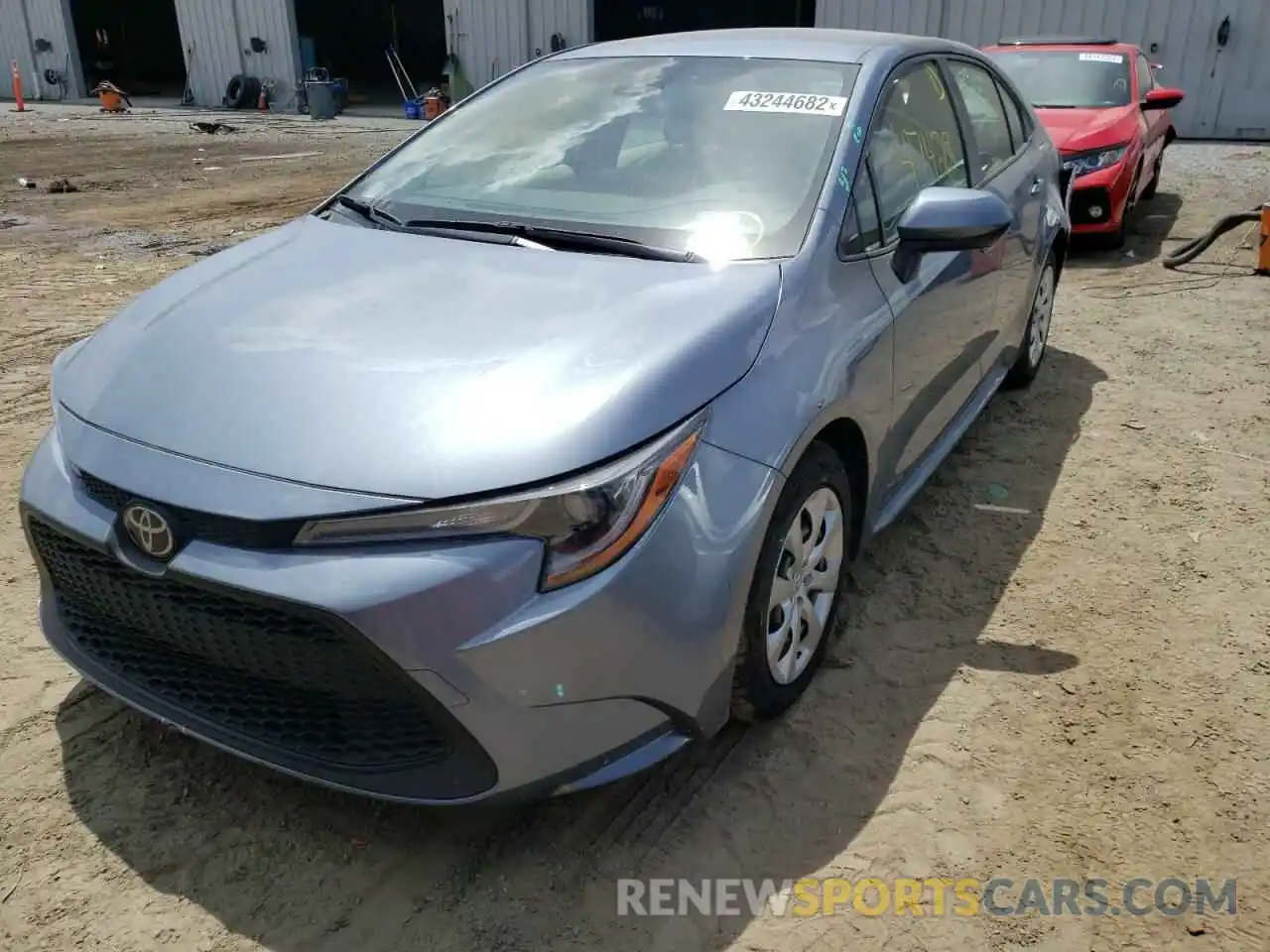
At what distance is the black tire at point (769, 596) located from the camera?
2365 millimetres

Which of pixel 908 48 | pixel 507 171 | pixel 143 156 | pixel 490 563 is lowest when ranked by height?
pixel 143 156

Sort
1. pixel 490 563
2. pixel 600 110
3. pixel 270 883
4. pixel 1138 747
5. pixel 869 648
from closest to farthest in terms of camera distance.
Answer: pixel 490 563
pixel 270 883
pixel 1138 747
pixel 869 648
pixel 600 110

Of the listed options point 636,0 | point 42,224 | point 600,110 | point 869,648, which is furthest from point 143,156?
point 636,0

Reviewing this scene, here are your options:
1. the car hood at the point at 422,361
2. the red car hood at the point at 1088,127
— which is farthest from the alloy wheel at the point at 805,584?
the red car hood at the point at 1088,127

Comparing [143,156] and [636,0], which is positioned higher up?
[636,0]

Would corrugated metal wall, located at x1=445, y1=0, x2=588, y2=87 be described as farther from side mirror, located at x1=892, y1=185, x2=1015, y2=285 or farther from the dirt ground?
side mirror, located at x1=892, y1=185, x2=1015, y2=285

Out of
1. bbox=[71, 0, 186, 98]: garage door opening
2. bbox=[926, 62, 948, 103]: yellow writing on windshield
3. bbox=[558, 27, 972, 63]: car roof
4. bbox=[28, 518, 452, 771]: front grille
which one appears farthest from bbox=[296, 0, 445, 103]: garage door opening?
bbox=[28, 518, 452, 771]: front grille

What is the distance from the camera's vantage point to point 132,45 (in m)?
29.5

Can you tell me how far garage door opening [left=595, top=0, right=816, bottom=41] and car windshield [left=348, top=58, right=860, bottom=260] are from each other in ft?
72.6

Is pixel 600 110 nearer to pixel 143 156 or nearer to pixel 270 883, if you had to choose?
pixel 270 883

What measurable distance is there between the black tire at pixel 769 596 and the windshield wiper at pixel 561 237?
2.00 feet

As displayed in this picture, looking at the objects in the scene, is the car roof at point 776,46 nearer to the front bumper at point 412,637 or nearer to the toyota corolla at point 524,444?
the toyota corolla at point 524,444

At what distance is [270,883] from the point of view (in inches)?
87.3

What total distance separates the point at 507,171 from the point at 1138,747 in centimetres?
238
